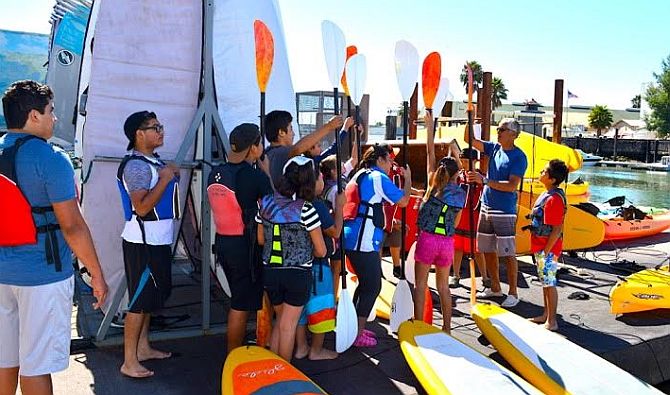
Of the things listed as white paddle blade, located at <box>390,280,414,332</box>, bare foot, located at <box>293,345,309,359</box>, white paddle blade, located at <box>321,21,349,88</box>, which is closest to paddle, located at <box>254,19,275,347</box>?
bare foot, located at <box>293,345,309,359</box>

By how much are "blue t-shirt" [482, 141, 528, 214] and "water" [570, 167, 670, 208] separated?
76.4ft

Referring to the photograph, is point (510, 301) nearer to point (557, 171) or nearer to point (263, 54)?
point (557, 171)

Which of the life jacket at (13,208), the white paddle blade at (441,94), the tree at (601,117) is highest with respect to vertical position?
the tree at (601,117)

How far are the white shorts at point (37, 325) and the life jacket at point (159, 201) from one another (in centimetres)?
85

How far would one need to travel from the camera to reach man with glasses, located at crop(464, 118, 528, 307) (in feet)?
16.6

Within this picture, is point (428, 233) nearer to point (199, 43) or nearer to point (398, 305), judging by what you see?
point (398, 305)

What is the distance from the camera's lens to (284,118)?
3.76 metres

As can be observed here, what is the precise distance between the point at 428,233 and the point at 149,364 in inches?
85.2

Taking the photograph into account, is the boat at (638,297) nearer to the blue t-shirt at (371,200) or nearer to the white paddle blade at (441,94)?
the white paddle blade at (441,94)

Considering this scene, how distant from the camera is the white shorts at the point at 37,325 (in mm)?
2469

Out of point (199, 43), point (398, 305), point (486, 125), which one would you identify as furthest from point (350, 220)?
point (486, 125)

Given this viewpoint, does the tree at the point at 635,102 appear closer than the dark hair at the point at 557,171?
No

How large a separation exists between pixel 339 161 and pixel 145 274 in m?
1.54

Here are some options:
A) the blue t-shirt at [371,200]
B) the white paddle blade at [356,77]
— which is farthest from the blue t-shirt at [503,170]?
the blue t-shirt at [371,200]
